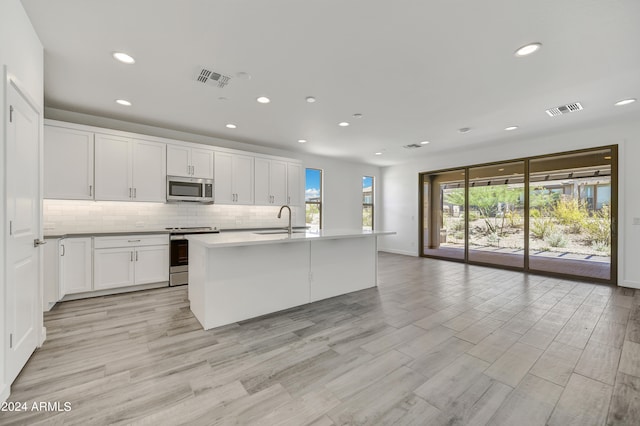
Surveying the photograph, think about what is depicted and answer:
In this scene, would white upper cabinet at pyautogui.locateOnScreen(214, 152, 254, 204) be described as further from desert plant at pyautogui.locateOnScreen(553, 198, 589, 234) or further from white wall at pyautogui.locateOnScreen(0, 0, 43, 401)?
desert plant at pyautogui.locateOnScreen(553, 198, 589, 234)

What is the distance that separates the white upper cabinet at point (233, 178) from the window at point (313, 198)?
1.84m

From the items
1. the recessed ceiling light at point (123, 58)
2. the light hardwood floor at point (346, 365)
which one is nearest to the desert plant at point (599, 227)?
the light hardwood floor at point (346, 365)

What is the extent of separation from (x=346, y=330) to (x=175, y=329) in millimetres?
1742

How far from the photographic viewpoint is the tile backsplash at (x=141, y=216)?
4059 mm

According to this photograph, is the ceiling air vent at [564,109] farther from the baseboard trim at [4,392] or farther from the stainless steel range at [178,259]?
the baseboard trim at [4,392]

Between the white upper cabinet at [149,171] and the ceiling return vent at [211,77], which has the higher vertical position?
the ceiling return vent at [211,77]

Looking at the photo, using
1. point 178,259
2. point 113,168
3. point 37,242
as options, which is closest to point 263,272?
point 37,242

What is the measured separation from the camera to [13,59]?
188cm

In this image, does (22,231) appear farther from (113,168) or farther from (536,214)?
(536,214)

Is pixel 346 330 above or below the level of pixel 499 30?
below

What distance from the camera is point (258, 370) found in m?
2.07

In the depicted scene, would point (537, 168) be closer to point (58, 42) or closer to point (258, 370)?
point (258, 370)

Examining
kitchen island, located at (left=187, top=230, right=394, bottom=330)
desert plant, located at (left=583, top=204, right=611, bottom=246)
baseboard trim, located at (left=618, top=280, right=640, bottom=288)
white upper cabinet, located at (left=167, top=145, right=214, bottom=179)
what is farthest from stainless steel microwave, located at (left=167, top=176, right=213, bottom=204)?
baseboard trim, located at (left=618, top=280, right=640, bottom=288)

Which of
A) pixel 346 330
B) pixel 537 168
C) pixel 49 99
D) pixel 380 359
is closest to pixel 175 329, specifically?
pixel 346 330
